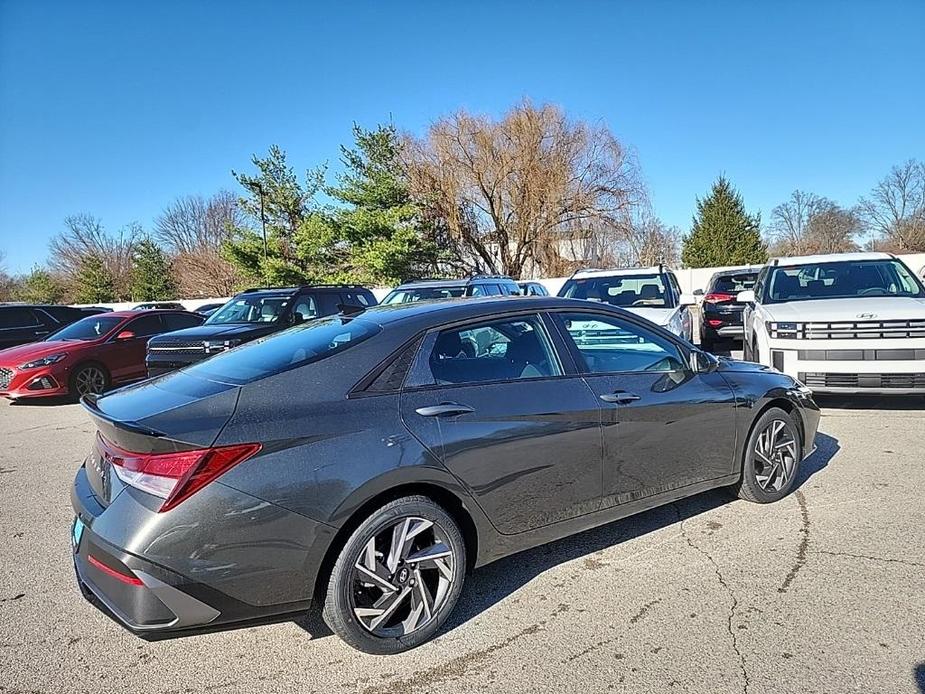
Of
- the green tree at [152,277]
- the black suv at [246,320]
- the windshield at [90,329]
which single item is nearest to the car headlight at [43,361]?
the windshield at [90,329]

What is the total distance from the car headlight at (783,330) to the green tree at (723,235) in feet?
133

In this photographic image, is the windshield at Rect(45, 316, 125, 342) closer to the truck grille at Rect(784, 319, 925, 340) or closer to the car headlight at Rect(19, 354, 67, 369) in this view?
the car headlight at Rect(19, 354, 67, 369)

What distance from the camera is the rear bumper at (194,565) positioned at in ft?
7.46

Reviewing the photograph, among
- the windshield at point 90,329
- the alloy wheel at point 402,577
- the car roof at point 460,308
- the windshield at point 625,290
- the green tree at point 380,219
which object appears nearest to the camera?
the alloy wheel at point 402,577

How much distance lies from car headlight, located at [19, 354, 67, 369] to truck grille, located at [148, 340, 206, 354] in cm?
229

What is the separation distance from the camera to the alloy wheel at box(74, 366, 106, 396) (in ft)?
32.7

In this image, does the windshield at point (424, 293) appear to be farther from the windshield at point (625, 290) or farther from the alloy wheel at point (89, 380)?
the alloy wheel at point (89, 380)

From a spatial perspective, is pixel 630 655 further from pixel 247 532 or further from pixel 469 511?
pixel 247 532

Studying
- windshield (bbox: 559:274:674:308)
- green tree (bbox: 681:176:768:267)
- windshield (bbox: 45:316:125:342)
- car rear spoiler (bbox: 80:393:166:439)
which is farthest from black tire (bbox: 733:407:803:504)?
green tree (bbox: 681:176:768:267)

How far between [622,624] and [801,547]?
4.81 ft

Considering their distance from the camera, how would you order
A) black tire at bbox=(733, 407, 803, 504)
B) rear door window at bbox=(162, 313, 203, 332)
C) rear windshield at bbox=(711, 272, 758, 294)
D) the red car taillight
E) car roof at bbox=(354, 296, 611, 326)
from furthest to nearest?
rear windshield at bbox=(711, 272, 758, 294)
the red car taillight
rear door window at bbox=(162, 313, 203, 332)
black tire at bbox=(733, 407, 803, 504)
car roof at bbox=(354, 296, 611, 326)

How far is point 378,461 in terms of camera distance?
2.61 meters

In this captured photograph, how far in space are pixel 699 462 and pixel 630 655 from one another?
1.55 m

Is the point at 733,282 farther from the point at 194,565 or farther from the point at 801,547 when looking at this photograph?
the point at 194,565
